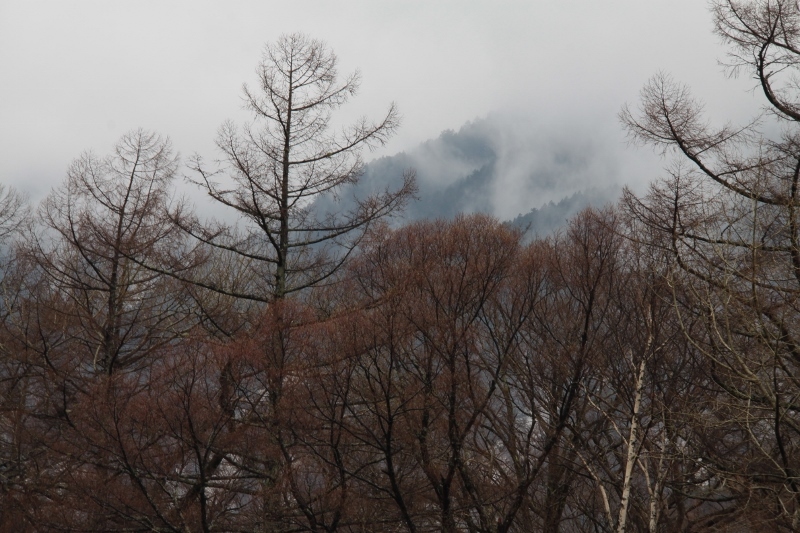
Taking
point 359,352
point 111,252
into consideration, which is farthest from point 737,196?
point 111,252

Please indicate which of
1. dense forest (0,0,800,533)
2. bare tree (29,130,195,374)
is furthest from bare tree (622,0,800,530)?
bare tree (29,130,195,374)

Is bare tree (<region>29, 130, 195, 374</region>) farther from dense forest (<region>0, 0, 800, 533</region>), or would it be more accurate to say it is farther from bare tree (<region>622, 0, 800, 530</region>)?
bare tree (<region>622, 0, 800, 530</region>)

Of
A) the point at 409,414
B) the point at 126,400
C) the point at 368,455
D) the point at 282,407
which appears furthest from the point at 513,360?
the point at 126,400

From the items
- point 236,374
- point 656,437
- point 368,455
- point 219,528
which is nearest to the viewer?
point 656,437

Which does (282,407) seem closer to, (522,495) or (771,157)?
(522,495)

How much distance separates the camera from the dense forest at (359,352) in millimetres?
7512

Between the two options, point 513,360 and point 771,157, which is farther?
point 513,360

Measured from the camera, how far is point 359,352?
809 centimetres

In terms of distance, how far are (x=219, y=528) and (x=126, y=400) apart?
2395mm

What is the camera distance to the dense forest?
751 cm

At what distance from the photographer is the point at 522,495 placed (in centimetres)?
834

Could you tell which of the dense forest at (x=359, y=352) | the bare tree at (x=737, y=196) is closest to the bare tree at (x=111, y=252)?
the dense forest at (x=359, y=352)

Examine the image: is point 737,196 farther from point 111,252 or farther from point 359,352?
point 111,252

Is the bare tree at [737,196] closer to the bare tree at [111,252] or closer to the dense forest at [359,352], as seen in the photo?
the dense forest at [359,352]
